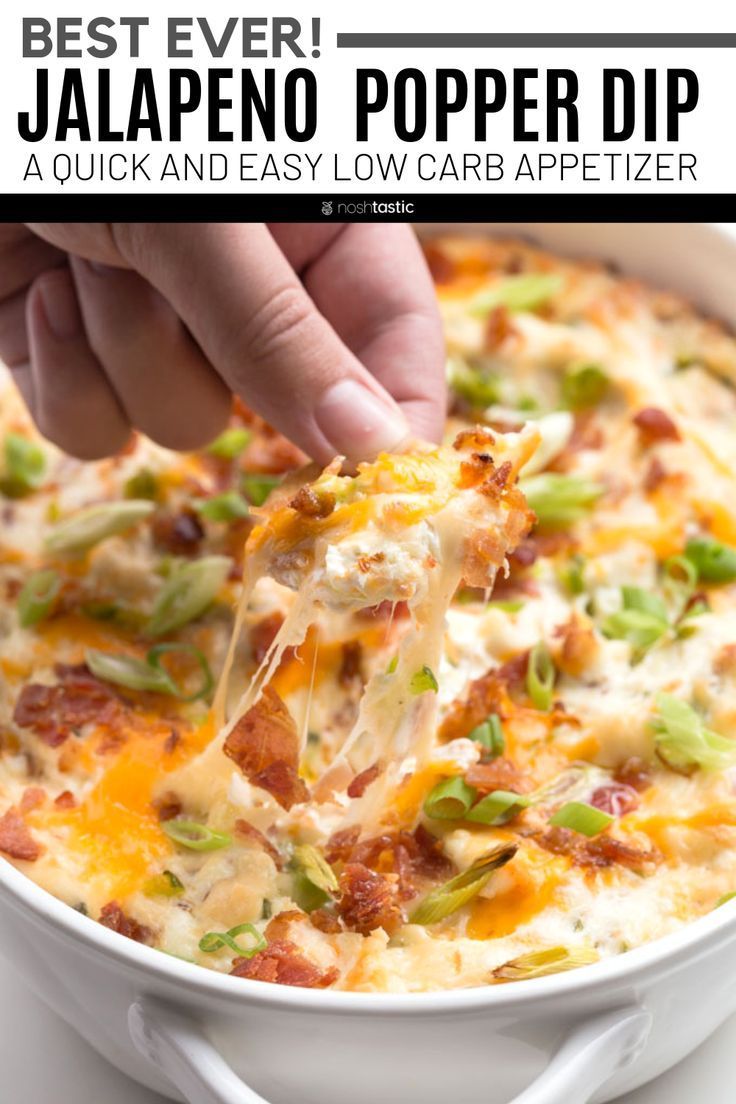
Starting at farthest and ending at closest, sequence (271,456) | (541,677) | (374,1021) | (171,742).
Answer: (271,456)
(541,677)
(171,742)
(374,1021)

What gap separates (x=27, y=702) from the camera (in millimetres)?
2461

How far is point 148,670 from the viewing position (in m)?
2.55

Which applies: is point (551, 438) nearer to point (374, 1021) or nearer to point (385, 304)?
point (385, 304)

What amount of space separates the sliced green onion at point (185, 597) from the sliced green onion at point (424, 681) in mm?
588

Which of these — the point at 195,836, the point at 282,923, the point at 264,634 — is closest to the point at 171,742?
the point at 195,836

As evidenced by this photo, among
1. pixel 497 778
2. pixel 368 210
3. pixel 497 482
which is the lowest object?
pixel 497 778

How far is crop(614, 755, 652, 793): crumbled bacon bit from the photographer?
2324 mm

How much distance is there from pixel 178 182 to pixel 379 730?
104 cm

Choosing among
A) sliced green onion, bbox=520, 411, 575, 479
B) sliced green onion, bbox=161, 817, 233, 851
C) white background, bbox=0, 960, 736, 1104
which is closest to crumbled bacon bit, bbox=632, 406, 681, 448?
sliced green onion, bbox=520, 411, 575, 479

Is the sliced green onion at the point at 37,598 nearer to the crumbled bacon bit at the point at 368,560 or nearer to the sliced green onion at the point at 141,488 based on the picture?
the sliced green onion at the point at 141,488

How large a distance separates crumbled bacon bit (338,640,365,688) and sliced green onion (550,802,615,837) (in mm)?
460

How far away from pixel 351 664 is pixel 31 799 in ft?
1.95

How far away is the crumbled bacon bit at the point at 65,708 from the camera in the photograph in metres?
2.43

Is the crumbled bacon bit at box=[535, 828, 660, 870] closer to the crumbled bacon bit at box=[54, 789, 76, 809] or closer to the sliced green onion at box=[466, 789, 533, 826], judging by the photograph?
the sliced green onion at box=[466, 789, 533, 826]
